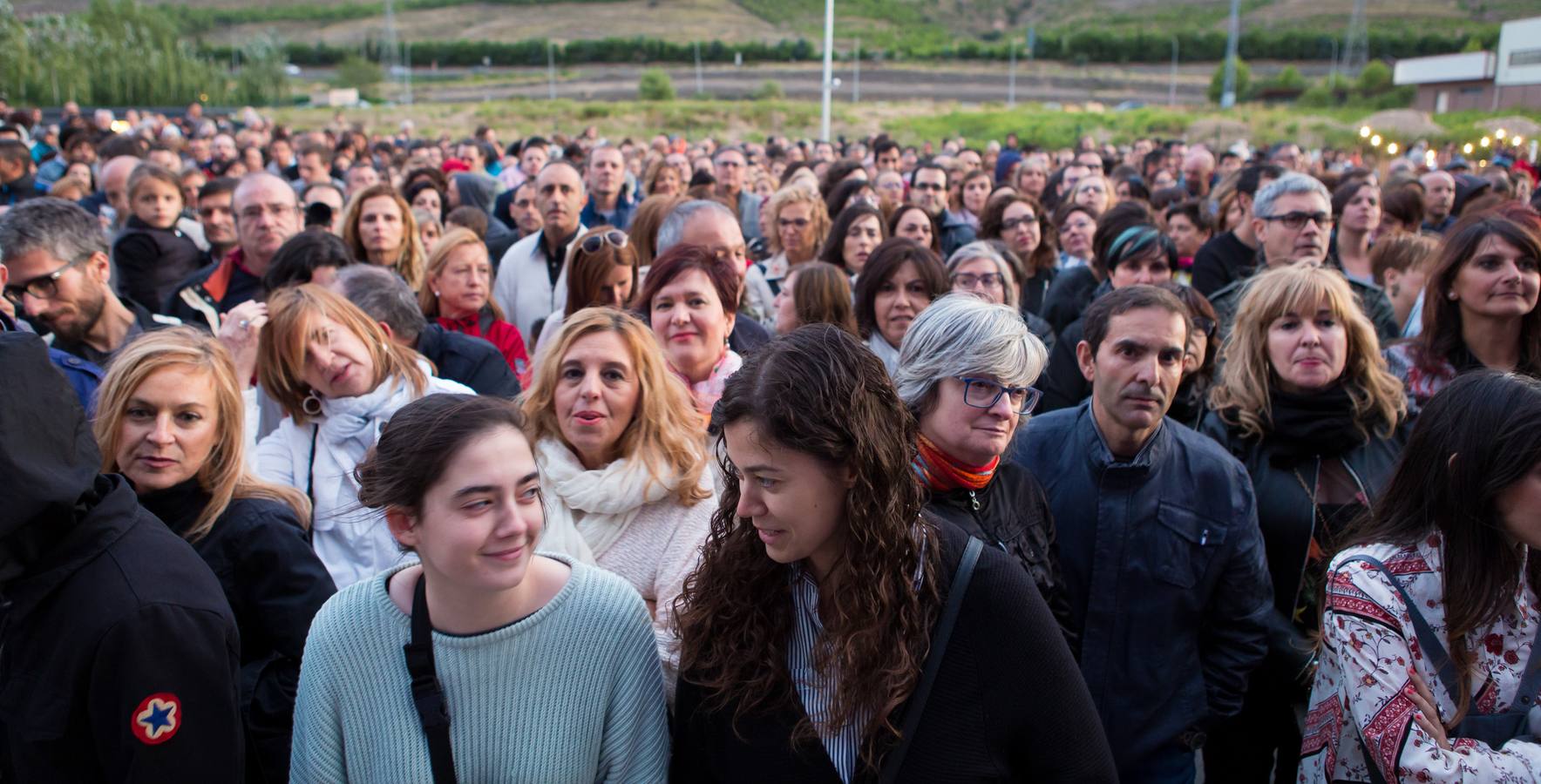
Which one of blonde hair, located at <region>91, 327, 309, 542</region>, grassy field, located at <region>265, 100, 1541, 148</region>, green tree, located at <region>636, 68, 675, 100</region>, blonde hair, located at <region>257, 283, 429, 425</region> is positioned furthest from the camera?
green tree, located at <region>636, 68, 675, 100</region>

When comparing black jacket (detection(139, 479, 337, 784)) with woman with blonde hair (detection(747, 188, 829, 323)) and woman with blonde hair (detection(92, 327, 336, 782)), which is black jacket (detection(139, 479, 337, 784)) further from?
woman with blonde hair (detection(747, 188, 829, 323))

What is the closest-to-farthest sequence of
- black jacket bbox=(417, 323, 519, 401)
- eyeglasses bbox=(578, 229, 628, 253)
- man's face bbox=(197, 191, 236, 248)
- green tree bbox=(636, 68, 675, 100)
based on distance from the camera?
1. black jacket bbox=(417, 323, 519, 401)
2. eyeglasses bbox=(578, 229, 628, 253)
3. man's face bbox=(197, 191, 236, 248)
4. green tree bbox=(636, 68, 675, 100)

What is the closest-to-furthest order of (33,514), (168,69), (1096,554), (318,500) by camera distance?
(33,514) < (1096,554) < (318,500) < (168,69)

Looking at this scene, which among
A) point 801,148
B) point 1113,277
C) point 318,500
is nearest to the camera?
point 318,500

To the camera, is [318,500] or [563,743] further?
[318,500]

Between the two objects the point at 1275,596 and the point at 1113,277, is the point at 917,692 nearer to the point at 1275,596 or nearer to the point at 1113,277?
the point at 1275,596

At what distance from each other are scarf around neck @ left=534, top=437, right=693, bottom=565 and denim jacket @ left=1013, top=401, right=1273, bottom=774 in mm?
1126

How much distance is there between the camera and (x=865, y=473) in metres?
2.03

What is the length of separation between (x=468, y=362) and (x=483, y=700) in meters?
2.70

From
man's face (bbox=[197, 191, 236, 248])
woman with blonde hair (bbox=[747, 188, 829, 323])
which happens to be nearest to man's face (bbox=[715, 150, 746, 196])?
woman with blonde hair (bbox=[747, 188, 829, 323])

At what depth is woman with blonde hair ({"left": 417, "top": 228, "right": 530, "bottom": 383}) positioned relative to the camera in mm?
5465

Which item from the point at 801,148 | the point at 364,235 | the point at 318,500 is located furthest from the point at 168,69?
the point at 318,500

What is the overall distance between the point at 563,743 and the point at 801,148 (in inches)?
635

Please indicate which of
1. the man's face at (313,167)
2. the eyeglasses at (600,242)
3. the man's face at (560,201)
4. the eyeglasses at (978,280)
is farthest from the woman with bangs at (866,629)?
the man's face at (313,167)
